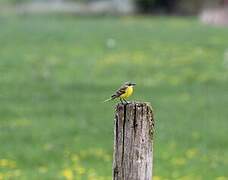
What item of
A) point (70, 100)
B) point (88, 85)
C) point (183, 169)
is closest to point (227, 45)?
point (88, 85)

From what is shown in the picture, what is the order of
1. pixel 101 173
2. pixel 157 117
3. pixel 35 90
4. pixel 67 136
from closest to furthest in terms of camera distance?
pixel 101 173 < pixel 67 136 < pixel 157 117 < pixel 35 90

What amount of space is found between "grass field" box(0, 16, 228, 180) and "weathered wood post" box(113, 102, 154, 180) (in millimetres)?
6738

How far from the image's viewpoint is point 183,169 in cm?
1299

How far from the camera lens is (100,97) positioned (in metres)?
21.5

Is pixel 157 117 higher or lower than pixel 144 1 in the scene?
lower

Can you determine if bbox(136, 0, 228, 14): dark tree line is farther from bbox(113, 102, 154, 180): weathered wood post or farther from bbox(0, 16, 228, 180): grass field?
bbox(113, 102, 154, 180): weathered wood post

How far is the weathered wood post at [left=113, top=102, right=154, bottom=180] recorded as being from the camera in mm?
5180

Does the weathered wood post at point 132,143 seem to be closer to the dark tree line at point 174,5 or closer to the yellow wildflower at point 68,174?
the yellow wildflower at point 68,174

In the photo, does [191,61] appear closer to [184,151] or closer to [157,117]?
[157,117]

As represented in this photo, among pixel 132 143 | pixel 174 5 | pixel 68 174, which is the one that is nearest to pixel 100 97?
pixel 68 174

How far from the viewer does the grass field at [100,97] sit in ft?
44.3

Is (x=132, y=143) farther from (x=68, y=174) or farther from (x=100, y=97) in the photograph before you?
(x=100, y=97)

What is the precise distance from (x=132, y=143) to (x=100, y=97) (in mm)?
16323

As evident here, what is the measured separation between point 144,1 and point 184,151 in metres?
54.8
